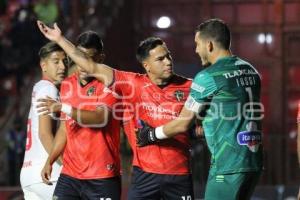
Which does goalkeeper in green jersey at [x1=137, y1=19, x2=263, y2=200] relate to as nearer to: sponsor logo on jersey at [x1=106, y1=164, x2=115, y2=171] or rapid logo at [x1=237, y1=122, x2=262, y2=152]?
rapid logo at [x1=237, y1=122, x2=262, y2=152]

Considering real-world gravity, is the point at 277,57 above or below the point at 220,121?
above

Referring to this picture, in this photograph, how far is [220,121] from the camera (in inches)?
261

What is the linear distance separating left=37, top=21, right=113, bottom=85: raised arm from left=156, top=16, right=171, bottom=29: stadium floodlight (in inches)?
495

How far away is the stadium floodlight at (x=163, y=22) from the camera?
2014cm

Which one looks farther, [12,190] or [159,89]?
[12,190]

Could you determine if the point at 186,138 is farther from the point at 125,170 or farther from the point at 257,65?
the point at 257,65

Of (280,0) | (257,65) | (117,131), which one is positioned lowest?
(117,131)

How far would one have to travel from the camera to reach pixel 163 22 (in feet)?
66.3

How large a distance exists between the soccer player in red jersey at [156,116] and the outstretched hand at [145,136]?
0.25 meters

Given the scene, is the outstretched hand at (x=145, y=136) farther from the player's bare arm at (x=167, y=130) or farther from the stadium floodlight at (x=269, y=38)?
the stadium floodlight at (x=269, y=38)

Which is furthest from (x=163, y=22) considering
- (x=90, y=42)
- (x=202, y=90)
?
(x=202, y=90)

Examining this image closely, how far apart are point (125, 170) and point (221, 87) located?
357 inches

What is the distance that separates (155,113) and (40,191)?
1.47 m

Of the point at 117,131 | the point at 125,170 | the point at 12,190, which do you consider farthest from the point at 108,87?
the point at 125,170
